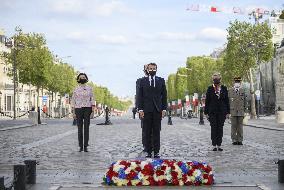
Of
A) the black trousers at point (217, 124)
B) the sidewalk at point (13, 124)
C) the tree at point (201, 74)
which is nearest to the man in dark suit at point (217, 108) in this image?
the black trousers at point (217, 124)

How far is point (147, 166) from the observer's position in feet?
28.7

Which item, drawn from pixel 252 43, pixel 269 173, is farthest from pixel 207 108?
pixel 252 43

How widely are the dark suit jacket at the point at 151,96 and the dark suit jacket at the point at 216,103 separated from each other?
3.11m

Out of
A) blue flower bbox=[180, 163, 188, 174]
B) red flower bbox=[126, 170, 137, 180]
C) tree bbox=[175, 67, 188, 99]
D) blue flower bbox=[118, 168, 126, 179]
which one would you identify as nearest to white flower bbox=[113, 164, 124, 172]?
blue flower bbox=[118, 168, 126, 179]

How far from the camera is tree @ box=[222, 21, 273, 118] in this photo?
60.2 metres

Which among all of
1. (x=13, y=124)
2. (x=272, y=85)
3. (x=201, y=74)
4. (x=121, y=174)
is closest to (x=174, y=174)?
(x=121, y=174)

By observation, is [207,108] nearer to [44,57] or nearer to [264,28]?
[264,28]

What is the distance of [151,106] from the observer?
1278cm

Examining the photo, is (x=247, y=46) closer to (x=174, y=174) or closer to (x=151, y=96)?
(x=151, y=96)

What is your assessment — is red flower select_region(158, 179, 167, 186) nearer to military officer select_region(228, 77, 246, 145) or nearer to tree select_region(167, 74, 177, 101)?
military officer select_region(228, 77, 246, 145)

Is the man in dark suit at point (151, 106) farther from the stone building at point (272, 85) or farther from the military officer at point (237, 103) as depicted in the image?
the stone building at point (272, 85)

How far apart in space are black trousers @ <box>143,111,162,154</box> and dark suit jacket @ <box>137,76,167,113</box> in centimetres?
12

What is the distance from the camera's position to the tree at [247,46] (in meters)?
60.2

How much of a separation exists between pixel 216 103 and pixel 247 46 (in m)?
44.7
